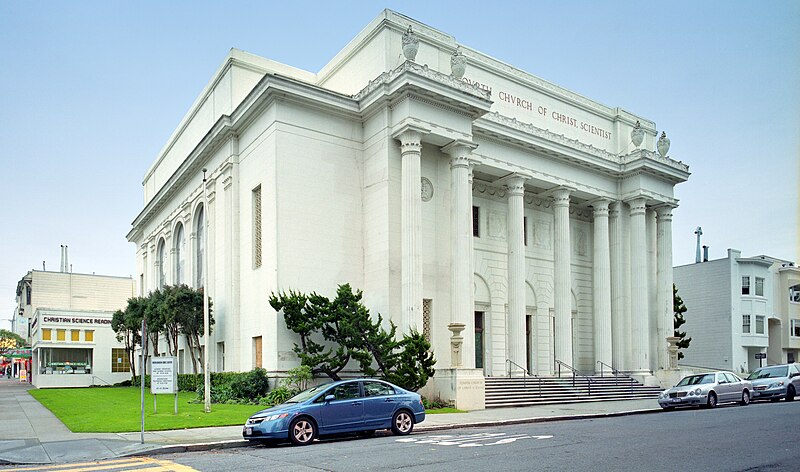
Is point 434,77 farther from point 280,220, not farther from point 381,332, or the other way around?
point 381,332

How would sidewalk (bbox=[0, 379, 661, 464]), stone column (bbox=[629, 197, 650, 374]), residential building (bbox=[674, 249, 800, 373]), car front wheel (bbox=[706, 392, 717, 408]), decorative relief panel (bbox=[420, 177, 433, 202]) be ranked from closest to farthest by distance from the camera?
sidewalk (bbox=[0, 379, 661, 464]), car front wheel (bbox=[706, 392, 717, 408]), decorative relief panel (bbox=[420, 177, 433, 202]), stone column (bbox=[629, 197, 650, 374]), residential building (bbox=[674, 249, 800, 373])

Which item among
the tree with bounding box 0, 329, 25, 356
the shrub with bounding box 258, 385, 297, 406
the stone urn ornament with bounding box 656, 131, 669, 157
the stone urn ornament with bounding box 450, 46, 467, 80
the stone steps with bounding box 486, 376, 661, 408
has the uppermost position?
the stone urn ornament with bounding box 450, 46, 467, 80

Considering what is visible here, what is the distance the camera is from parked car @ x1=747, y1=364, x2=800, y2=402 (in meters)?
30.5

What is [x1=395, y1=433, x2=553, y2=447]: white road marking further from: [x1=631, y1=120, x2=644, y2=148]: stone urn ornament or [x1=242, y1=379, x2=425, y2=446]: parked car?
[x1=631, y1=120, x2=644, y2=148]: stone urn ornament

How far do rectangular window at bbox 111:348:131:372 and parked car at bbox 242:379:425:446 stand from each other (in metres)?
52.4

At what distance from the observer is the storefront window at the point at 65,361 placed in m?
60.2

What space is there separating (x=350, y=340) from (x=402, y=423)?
10159 mm

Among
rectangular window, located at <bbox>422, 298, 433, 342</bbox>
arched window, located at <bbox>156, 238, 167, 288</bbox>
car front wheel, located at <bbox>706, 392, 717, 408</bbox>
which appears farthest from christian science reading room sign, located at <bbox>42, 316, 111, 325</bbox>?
car front wheel, located at <bbox>706, 392, 717, 408</bbox>

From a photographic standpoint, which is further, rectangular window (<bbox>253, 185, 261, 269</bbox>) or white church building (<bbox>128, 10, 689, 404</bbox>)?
rectangular window (<bbox>253, 185, 261, 269</bbox>)

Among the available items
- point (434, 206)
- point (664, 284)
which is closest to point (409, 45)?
point (434, 206)

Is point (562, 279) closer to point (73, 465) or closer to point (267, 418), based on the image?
point (267, 418)

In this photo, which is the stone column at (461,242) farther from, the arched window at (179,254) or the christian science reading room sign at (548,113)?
the arched window at (179,254)

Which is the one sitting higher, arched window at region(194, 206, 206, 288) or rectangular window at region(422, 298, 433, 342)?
arched window at region(194, 206, 206, 288)

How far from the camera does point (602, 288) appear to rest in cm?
3997
